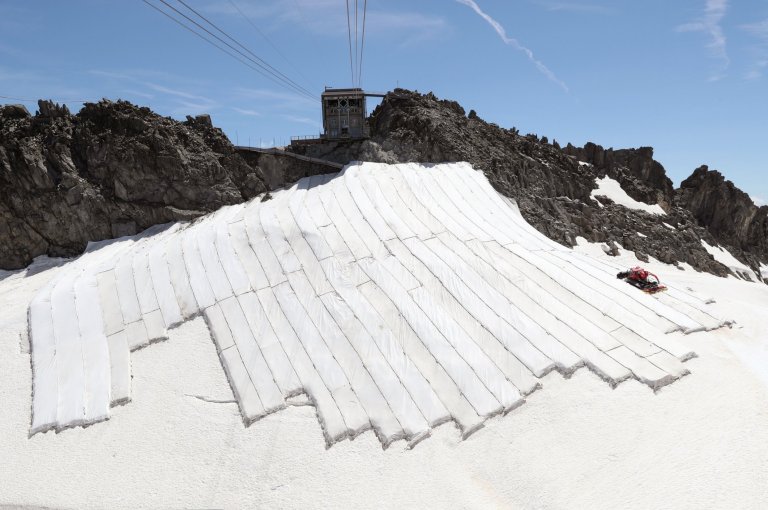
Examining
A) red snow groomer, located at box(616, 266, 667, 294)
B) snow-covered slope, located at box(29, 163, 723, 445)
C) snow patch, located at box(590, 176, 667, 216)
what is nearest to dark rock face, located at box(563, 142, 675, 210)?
snow patch, located at box(590, 176, 667, 216)

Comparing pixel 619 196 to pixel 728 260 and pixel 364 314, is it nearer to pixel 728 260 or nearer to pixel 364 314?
pixel 728 260

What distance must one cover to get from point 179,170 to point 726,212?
5921 centimetres

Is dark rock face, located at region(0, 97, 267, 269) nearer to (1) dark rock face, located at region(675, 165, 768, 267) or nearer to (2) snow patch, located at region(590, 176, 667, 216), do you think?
(2) snow patch, located at region(590, 176, 667, 216)

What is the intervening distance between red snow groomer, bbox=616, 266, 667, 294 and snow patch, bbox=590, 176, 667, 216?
24870 millimetres

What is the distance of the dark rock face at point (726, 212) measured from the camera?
165 feet

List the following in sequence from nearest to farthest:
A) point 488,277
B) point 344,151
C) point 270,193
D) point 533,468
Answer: point 533,468, point 488,277, point 270,193, point 344,151

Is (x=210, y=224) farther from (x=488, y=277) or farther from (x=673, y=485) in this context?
(x=673, y=485)

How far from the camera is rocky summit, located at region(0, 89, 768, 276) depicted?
2598cm

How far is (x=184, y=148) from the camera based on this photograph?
2800 centimetres

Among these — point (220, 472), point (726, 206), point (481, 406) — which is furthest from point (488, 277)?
point (726, 206)

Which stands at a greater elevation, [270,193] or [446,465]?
[270,193]

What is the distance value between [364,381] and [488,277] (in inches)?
286

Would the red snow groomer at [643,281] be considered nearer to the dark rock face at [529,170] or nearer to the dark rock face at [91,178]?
the dark rock face at [529,170]

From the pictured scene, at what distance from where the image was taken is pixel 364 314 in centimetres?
1628
